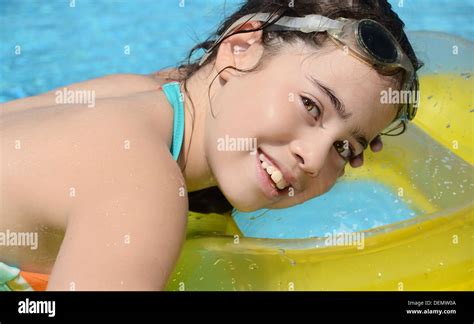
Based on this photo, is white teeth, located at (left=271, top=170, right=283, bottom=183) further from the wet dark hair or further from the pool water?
the pool water

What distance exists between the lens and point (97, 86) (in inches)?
95.7

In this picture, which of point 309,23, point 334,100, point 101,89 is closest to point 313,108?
point 334,100

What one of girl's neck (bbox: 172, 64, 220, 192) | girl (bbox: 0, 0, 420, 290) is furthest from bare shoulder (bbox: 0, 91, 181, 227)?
girl's neck (bbox: 172, 64, 220, 192)

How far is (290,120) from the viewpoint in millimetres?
1981

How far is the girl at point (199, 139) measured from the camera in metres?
1.76

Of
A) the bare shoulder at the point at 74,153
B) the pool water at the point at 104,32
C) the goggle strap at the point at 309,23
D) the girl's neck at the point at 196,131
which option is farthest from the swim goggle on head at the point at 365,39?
the pool water at the point at 104,32

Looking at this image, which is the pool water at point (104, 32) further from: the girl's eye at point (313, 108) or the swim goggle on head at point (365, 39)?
Answer: the girl's eye at point (313, 108)

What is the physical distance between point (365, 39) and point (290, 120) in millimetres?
307

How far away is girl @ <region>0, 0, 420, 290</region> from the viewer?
176 cm

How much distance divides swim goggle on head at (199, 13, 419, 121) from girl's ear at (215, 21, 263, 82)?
49 millimetres

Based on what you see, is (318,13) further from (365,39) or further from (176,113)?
(176,113)

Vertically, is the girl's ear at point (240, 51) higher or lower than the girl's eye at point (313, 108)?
higher

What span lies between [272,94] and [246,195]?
27 centimetres
